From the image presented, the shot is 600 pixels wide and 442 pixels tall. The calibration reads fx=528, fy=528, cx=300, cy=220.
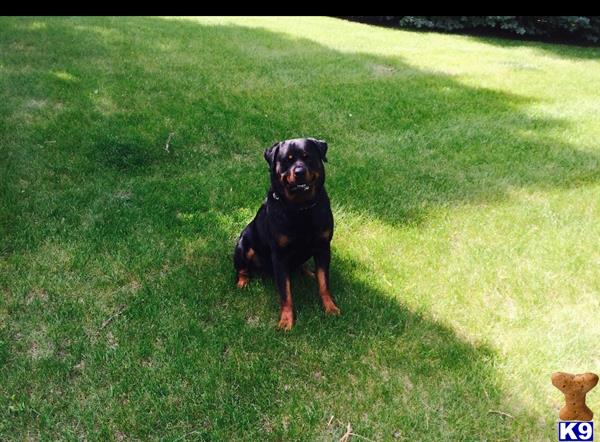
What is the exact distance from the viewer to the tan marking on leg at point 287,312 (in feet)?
12.9

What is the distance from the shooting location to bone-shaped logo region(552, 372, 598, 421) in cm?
276

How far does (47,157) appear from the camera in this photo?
6496mm

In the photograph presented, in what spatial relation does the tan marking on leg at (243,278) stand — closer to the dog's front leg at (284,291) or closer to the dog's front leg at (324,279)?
the dog's front leg at (284,291)

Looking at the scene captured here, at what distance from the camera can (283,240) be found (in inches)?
149

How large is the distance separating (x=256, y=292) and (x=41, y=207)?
276 cm

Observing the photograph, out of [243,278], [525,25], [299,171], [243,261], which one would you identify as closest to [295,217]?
[299,171]

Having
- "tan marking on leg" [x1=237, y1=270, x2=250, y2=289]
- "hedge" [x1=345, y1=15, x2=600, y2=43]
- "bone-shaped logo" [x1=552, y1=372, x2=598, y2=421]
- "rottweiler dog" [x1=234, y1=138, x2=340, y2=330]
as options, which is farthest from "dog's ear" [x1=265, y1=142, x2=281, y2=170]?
"hedge" [x1=345, y1=15, x2=600, y2=43]

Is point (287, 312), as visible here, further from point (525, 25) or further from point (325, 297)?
point (525, 25)

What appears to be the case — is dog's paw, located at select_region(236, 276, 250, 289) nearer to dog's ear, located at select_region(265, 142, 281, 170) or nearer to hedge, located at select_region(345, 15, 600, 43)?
dog's ear, located at select_region(265, 142, 281, 170)

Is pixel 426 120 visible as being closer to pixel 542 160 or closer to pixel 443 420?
pixel 542 160

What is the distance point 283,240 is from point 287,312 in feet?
1.86

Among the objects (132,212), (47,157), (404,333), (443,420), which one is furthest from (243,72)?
(443,420)

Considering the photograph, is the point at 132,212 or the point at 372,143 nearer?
the point at 132,212

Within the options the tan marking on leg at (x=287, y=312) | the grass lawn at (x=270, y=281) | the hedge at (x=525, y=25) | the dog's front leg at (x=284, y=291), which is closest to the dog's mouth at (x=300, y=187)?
the dog's front leg at (x=284, y=291)
